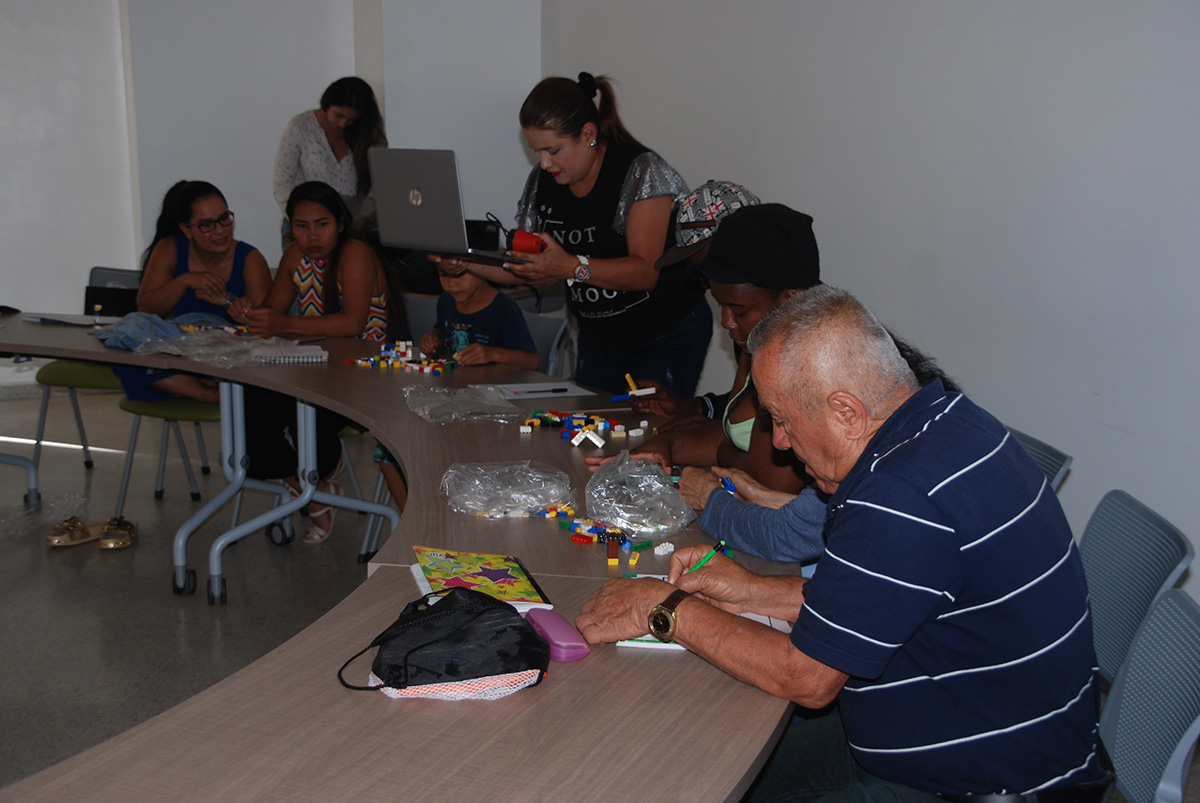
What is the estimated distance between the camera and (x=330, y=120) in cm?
507

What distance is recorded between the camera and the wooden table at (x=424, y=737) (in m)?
0.95

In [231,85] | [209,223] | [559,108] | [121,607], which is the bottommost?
[121,607]

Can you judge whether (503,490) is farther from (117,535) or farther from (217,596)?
(117,535)

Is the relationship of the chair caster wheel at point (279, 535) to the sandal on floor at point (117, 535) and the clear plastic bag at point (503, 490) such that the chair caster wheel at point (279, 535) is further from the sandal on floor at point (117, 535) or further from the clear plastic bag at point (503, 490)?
the clear plastic bag at point (503, 490)

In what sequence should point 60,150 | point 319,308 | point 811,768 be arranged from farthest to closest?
1. point 60,150
2. point 319,308
3. point 811,768

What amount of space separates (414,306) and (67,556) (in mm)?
1630

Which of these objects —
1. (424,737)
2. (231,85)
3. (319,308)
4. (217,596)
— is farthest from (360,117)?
(424,737)

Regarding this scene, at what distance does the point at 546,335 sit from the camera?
362cm

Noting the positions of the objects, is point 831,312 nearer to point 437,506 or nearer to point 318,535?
point 437,506

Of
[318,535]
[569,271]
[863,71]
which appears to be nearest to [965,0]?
[863,71]

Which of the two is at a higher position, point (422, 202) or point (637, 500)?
point (422, 202)

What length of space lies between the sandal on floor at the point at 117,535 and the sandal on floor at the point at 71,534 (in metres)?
0.06

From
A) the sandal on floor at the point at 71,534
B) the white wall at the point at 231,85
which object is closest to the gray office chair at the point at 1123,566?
the sandal on floor at the point at 71,534

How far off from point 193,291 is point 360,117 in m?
1.64
